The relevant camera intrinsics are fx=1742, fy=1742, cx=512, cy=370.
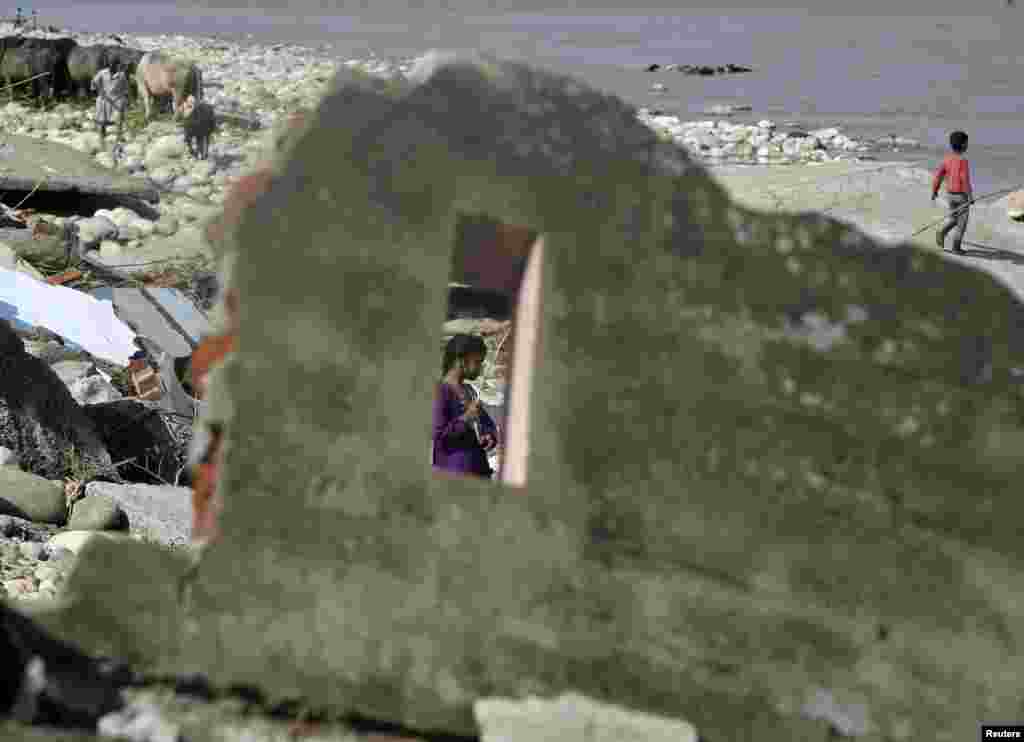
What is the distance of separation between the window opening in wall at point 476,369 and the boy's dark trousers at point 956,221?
15.2 ft

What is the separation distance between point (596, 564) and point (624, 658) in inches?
11.0

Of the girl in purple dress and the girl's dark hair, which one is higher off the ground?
the girl's dark hair

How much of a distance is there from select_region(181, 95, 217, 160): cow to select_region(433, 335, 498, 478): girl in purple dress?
16.7 meters

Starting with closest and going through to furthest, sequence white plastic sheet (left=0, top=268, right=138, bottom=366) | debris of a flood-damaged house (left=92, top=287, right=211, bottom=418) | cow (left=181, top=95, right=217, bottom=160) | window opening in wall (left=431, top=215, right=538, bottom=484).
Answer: window opening in wall (left=431, top=215, right=538, bottom=484)
debris of a flood-damaged house (left=92, top=287, right=211, bottom=418)
white plastic sheet (left=0, top=268, right=138, bottom=366)
cow (left=181, top=95, right=217, bottom=160)

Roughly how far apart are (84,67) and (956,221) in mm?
17522

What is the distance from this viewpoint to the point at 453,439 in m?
7.05

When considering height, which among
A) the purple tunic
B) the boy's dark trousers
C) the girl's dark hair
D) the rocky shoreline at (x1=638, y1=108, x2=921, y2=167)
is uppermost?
the girl's dark hair

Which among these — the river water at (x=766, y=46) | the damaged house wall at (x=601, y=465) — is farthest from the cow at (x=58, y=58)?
the damaged house wall at (x=601, y=465)

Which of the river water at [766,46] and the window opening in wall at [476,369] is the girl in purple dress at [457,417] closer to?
the window opening in wall at [476,369]

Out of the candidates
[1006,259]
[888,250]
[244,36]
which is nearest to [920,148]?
[1006,259]

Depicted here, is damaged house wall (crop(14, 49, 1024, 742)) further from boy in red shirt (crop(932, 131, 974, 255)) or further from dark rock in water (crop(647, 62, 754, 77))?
dark rock in water (crop(647, 62, 754, 77))

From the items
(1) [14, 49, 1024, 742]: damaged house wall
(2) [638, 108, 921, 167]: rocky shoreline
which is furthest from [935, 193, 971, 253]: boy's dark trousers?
(1) [14, 49, 1024, 742]: damaged house wall

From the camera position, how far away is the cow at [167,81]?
86.8ft

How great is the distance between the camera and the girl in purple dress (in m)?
7.03
